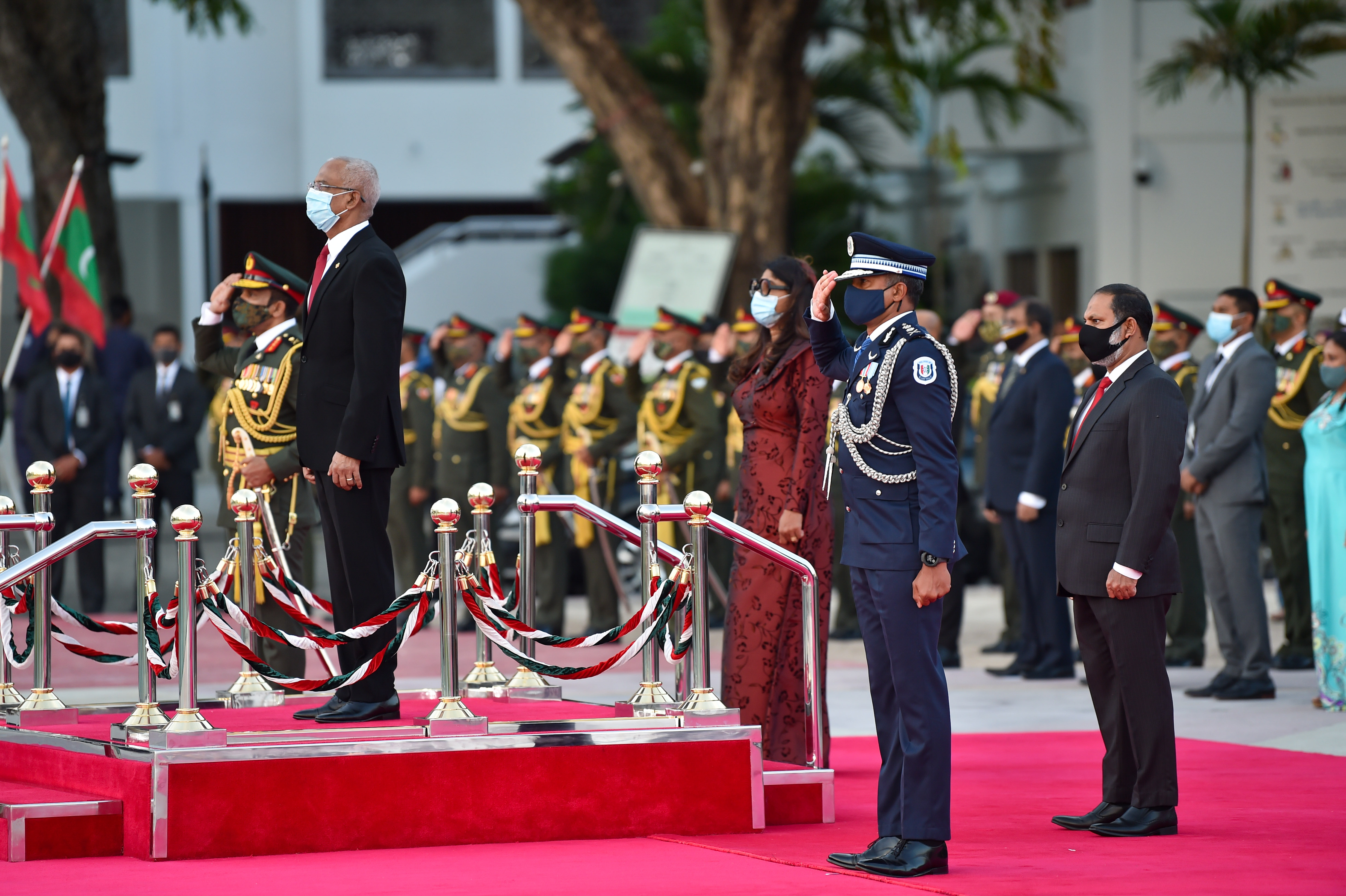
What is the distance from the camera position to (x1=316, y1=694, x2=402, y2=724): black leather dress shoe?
6375 mm

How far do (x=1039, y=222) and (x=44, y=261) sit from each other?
44.9 ft

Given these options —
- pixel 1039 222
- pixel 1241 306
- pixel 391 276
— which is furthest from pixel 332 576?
pixel 1039 222

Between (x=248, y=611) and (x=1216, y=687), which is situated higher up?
(x=248, y=611)

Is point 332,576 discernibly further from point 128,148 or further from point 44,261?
point 128,148

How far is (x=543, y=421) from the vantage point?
507 inches

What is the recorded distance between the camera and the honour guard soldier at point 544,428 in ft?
41.7

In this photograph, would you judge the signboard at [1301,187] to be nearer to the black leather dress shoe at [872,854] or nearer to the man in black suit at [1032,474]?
the man in black suit at [1032,474]

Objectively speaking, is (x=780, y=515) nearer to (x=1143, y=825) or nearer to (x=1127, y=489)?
(x=1127, y=489)

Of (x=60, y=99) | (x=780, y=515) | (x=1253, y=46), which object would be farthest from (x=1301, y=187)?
(x=780, y=515)

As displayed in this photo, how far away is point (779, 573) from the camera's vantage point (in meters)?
7.11

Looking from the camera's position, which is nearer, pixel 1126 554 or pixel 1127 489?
pixel 1126 554

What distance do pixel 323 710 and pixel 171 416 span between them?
27.1 ft

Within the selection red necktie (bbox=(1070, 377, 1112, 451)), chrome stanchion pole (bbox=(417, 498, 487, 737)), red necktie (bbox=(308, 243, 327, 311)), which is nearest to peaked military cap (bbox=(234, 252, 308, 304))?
red necktie (bbox=(308, 243, 327, 311))

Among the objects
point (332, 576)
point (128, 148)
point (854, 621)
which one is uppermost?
point (128, 148)
